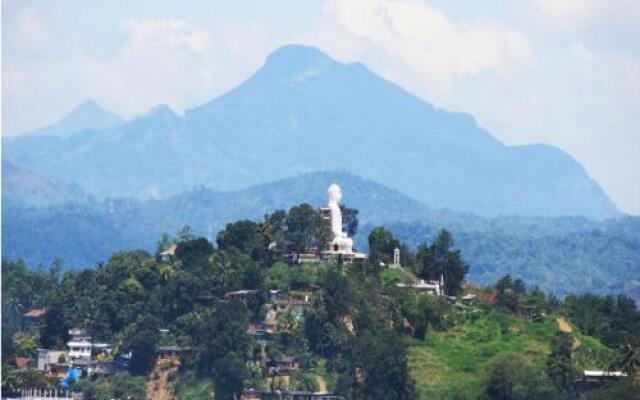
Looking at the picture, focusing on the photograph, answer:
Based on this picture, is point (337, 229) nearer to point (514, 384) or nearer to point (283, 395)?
point (283, 395)

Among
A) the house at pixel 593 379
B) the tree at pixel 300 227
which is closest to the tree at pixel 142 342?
the tree at pixel 300 227

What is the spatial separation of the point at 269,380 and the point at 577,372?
7186mm

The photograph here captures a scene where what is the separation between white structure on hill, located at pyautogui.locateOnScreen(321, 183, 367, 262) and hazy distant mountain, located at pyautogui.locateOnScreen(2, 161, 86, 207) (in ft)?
306

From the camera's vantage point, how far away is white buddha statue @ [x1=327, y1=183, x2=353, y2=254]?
190 ft

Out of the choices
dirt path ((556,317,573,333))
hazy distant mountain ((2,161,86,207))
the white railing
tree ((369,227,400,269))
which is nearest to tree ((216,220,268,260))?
tree ((369,227,400,269))

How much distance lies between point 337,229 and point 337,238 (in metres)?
0.69

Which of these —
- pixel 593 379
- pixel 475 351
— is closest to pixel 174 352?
pixel 475 351

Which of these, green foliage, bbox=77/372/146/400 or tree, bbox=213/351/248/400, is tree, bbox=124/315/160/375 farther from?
tree, bbox=213/351/248/400

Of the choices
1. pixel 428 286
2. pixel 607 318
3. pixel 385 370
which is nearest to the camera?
pixel 385 370

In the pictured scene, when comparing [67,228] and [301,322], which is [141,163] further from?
[301,322]

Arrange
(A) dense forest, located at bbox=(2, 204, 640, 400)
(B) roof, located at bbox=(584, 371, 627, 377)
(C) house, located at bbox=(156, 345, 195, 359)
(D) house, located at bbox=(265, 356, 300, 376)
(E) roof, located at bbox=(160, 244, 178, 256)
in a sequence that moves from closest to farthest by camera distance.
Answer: (B) roof, located at bbox=(584, 371, 627, 377) < (A) dense forest, located at bbox=(2, 204, 640, 400) < (D) house, located at bbox=(265, 356, 300, 376) < (C) house, located at bbox=(156, 345, 195, 359) < (E) roof, located at bbox=(160, 244, 178, 256)

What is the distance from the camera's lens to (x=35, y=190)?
166 metres

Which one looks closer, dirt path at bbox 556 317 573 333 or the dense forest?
the dense forest

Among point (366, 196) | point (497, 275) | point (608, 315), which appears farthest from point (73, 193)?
point (608, 315)
